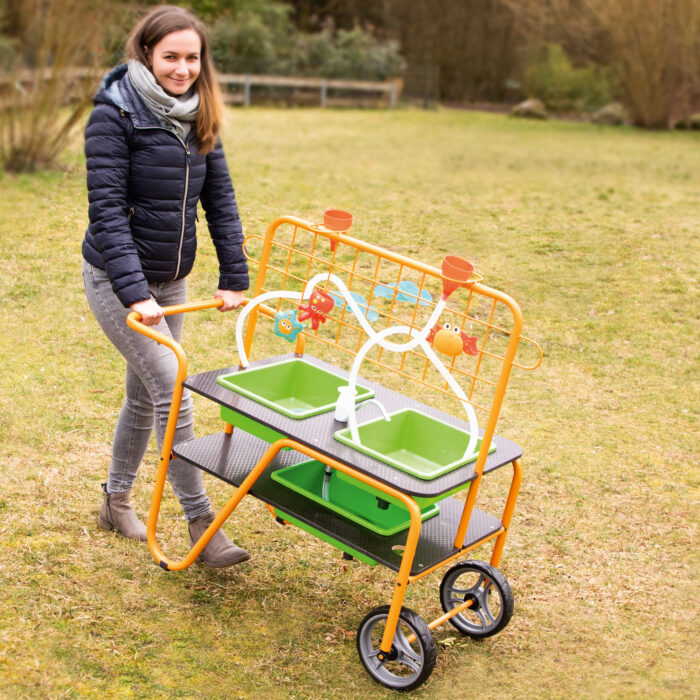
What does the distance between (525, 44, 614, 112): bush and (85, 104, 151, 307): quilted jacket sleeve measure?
18080 millimetres

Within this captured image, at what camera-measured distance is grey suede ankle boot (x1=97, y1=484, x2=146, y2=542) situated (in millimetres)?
3477

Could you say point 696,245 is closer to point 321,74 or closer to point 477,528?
point 477,528

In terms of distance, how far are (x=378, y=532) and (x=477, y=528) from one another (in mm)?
367

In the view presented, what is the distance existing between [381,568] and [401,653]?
768 millimetres

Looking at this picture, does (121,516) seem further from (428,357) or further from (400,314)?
(400,314)

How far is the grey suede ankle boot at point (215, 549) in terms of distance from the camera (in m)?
3.31

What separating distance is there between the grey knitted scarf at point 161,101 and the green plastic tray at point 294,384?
2.90 ft

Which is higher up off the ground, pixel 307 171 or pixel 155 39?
pixel 155 39

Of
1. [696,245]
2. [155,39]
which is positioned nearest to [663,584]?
[155,39]

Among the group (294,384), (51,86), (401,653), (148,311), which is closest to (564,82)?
(51,86)

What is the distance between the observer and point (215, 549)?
3316 millimetres

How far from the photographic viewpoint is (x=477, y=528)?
120 inches

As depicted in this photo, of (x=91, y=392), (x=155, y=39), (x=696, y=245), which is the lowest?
(x=91, y=392)

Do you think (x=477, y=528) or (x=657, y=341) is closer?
(x=477, y=528)
